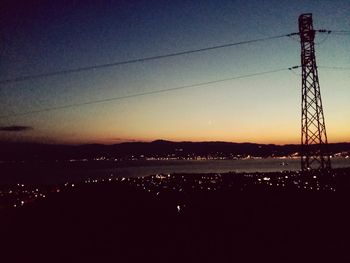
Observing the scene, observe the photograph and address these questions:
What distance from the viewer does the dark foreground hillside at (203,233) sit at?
567 inches

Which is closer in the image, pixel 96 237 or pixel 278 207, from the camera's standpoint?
pixel 96 237

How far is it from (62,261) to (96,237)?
544cm

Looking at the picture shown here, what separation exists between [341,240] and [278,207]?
10.7 metres

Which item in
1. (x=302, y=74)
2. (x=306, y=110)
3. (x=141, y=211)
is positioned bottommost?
(x=141, y=211)

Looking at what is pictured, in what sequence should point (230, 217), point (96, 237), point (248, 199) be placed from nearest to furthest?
point (96, 237) → point (230, 217) → point (248, 199)

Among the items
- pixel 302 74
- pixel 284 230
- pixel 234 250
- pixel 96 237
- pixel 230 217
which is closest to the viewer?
pixel 234 250

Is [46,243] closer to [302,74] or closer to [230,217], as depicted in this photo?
[230,217]

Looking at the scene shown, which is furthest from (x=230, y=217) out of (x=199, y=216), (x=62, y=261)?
(x=62, y=261)

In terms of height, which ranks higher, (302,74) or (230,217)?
(302,74)

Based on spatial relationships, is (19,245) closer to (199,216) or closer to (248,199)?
(199,216)

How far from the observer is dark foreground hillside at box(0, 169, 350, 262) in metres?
14.4

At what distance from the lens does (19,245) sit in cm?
1900

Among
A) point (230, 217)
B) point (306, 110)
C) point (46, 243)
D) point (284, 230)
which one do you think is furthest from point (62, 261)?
point (306, 110)

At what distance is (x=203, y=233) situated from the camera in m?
19.0
